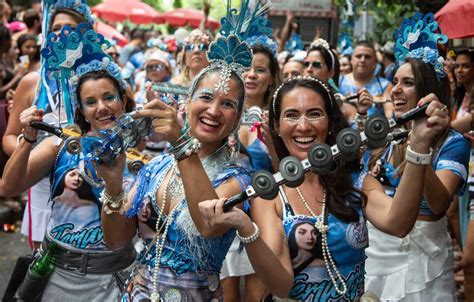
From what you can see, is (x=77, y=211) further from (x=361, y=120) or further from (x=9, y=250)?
(x=9, y=250)

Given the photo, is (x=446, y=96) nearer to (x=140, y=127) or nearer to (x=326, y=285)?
(x=326, y=285)

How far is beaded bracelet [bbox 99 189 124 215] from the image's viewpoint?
11.5ft

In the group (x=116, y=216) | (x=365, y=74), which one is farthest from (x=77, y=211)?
(x=365, y=74)

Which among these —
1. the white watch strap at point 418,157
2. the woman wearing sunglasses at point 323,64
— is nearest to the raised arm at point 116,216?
the white watch strap at point 418,157

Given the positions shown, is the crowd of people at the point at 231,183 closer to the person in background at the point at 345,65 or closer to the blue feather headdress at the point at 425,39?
Result: the blue feather headdress at the point at 425,39

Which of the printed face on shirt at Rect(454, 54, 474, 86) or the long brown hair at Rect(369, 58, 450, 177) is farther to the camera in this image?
the printed face on shirt at Rect(454, 54, 474, 86)

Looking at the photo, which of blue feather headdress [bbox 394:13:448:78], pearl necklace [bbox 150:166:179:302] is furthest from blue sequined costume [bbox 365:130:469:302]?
pearl necklace [bbox 150:166:179:302]

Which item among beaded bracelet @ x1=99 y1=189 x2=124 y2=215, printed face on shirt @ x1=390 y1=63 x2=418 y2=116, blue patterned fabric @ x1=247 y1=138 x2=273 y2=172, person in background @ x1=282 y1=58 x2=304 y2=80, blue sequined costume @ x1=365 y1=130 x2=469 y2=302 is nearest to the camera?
beaded bracelet @ x1=99 y1=189 x2=124 y2=215

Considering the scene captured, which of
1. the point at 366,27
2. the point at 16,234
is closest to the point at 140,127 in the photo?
the point at 16,234

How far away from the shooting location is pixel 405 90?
4.75 meters

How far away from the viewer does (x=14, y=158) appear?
443cm

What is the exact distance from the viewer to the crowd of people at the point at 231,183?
10.8 feet

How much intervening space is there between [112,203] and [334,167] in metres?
1.00

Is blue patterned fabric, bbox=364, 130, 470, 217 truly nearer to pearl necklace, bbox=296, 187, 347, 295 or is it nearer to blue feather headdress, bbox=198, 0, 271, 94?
pearl necklace, bbox=296, 187, 347, 295
